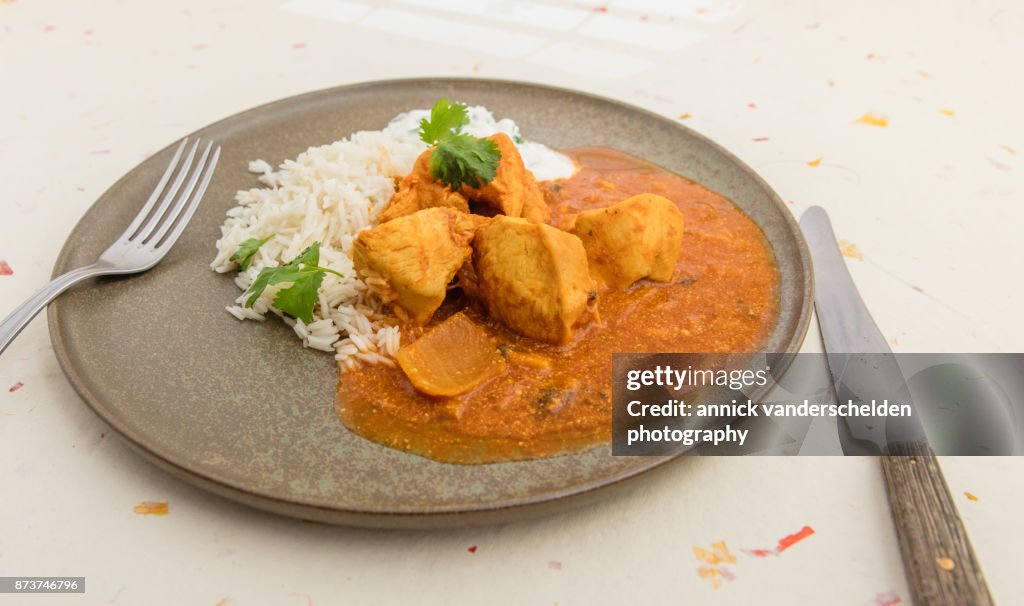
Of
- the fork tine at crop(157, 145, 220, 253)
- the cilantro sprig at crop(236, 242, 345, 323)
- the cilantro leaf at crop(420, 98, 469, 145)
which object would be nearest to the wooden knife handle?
the cilantro sprig at crop(236, 242, 345, 323)

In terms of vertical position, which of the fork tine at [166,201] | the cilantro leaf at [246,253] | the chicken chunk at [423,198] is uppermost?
the chicken chunk at [423,198]

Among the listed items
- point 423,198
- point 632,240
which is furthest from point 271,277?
point 632,240

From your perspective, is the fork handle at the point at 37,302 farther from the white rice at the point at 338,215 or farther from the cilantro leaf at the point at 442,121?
the cilantro leaf at the point at 442,121

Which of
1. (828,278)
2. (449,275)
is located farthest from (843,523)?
(449,275)

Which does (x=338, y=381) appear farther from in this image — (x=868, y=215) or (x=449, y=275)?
(x=868, y=215)

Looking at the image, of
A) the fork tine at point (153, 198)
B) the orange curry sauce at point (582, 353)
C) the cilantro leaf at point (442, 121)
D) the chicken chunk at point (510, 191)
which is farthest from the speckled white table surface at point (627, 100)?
the cilantro leaf at point (442, 121)

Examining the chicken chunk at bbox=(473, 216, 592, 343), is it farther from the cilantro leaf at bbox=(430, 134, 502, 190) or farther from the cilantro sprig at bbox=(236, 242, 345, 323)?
the cilantro sprig at bbox=(236, 242, 345, 323)

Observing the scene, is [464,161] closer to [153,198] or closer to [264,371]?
[264,371]
